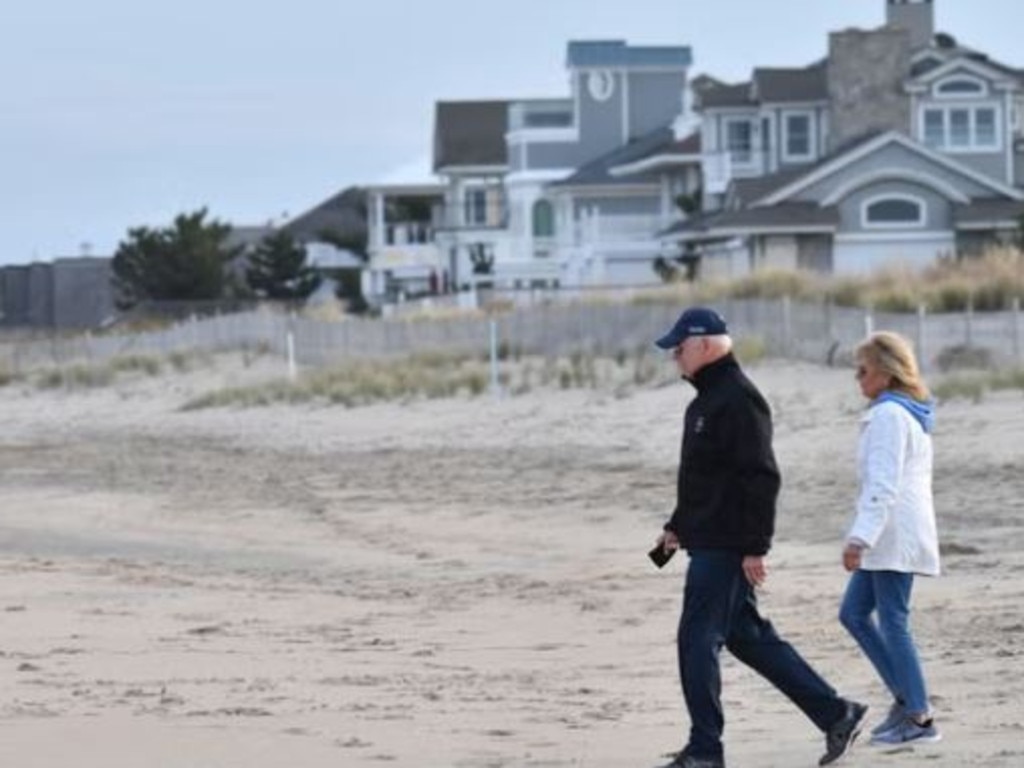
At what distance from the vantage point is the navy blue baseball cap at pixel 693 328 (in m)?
9.61

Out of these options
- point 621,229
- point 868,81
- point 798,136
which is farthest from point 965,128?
point 621,229

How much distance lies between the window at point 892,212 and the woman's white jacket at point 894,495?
4950cm

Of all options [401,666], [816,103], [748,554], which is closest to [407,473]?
[401,666]

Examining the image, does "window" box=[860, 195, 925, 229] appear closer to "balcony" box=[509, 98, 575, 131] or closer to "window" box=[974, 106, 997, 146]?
"window" box=[974, 106, 997, 146]

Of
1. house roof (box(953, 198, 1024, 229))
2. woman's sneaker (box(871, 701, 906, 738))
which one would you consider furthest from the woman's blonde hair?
house roof (box(953, 198, 1024, 229))

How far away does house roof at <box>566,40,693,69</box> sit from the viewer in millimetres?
82125

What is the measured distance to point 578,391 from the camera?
123 feet

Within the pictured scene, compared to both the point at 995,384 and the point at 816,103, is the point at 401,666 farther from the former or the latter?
the point at 816,103

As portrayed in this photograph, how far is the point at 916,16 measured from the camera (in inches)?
2778

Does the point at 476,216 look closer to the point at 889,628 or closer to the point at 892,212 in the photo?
the point at 892,212

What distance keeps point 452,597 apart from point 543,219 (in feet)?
217

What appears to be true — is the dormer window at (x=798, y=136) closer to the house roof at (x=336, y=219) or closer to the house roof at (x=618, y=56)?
the house roof at (x=618, y=56)

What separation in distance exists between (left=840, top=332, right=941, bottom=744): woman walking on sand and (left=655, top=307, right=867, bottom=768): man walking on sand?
367 millimetres

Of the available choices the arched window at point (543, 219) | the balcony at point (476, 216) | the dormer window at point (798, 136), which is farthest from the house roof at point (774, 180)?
the balcony at point (476, 216)
